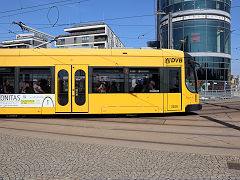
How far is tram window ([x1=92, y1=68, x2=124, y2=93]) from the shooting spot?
959 centimetres

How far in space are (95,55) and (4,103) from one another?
4.42 m

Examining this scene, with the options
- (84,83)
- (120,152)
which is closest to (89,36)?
(84,83)

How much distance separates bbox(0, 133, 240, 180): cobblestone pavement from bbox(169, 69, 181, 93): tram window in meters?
5.41

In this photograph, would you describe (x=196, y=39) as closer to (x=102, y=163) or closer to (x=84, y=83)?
(x=84, y=83)

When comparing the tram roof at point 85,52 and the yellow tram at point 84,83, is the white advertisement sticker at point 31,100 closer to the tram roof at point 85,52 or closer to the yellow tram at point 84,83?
the yellow tram at point 84,83

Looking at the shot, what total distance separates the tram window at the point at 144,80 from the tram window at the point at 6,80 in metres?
5.14

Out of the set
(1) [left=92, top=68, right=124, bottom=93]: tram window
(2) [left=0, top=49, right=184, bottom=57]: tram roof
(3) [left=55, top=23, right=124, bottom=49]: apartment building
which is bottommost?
(1) [left=92, top=68, right=124, bottom=93]: tram window

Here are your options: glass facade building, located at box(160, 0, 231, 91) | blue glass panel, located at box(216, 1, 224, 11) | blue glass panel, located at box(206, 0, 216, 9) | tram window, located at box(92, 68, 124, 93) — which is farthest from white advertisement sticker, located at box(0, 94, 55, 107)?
blue glass panel, located at box(216, 1, 224, 11)

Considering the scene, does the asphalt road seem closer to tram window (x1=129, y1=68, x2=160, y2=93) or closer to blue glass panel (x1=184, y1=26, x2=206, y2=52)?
tram window (x1=129, y1=68, x2=160, y2=93)

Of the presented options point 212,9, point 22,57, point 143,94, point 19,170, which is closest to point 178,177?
point 19,170

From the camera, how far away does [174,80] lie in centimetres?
988

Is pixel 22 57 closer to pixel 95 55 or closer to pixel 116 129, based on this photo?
pixel 95 55

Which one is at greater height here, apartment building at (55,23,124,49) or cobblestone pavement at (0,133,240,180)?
apartment building at (55,23,124,49)

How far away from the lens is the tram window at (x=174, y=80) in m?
9.83
